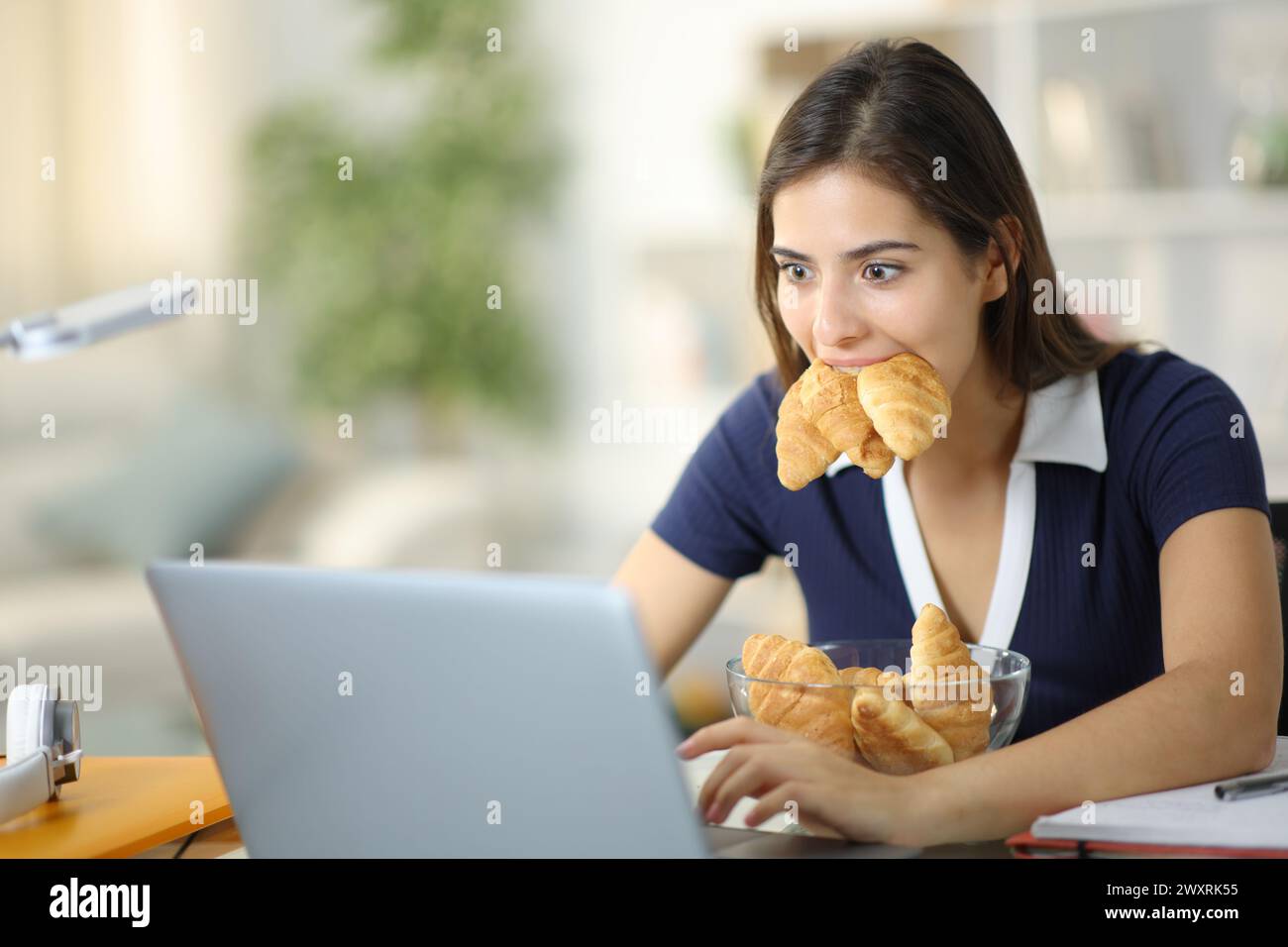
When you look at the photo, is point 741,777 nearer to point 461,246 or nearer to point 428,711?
point 428,711

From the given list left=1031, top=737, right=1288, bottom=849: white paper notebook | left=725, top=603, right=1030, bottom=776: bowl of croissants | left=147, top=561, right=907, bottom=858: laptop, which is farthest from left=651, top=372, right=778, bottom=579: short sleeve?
left=147, top=561, right=907, bottom=858: laptop

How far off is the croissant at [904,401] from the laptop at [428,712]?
49 cm

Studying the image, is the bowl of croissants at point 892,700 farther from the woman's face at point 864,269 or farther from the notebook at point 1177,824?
the woman's face at point 864,269

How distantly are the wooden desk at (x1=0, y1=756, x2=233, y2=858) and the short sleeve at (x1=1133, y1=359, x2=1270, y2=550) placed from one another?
937 mm

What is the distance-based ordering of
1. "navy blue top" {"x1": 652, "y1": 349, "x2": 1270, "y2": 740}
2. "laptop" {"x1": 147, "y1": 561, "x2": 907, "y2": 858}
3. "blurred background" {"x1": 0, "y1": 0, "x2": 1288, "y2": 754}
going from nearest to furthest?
"laptop" {"x1": 147, "y1": 561, "x2": 907, "y2": 858} < "navy blue top" {"x1": 652, "y1": 349, "x2": 1270, "y2": 740} < "blurred background" {"x1": 0, "y1": 0, "x2": 1288, "y2": 754}

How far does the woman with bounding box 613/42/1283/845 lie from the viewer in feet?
3.95

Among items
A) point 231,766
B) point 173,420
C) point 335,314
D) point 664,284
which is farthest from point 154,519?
point 231,766

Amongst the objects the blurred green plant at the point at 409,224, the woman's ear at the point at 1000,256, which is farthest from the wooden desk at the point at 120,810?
the blurred green plant at the point at 409,224

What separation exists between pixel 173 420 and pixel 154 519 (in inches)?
13.2

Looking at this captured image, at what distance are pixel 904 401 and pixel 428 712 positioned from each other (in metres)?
0.60

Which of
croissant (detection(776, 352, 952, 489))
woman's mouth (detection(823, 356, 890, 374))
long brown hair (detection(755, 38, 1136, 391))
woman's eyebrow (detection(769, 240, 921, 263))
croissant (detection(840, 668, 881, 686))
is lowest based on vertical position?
croissant (detection(840, 668, 881, 686))

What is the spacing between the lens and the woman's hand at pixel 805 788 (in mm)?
945

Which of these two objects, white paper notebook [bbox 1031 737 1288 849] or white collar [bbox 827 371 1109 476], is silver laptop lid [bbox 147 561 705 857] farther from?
white collar [bbox 827 371 1109 476]
